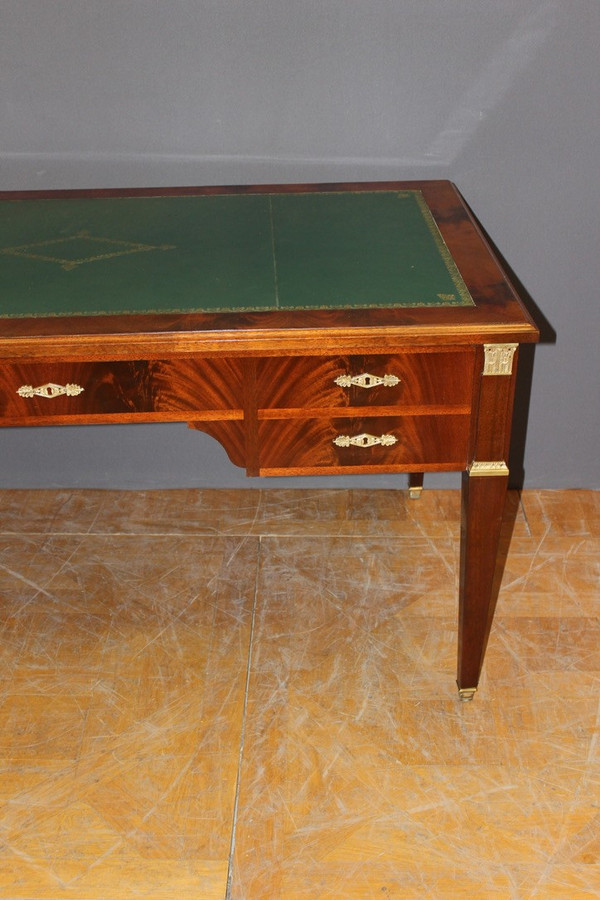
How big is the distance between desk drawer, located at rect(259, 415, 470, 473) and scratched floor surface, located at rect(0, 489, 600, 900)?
0.57m

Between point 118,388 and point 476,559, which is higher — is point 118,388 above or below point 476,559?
above

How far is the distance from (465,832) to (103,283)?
47.2 inches

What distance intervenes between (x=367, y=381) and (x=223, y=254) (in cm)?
41

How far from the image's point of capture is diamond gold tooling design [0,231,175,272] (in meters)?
1.80

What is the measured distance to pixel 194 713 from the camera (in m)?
1.98

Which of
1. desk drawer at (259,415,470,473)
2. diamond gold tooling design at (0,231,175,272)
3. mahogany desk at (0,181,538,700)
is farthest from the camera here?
diamond gold tooling design at (0,231,175,272)

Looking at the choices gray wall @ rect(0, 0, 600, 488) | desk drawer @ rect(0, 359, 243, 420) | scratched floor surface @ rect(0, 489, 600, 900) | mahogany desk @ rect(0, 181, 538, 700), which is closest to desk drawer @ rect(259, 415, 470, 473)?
mahogany desk @ rect(0, 181, 538, 700)

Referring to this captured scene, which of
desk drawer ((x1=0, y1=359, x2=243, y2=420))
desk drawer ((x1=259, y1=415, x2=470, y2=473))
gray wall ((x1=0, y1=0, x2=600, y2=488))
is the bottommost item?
desk drawer ((x1=259, y1=415, x2=470, y2=473))

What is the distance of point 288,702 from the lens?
6.59 ft

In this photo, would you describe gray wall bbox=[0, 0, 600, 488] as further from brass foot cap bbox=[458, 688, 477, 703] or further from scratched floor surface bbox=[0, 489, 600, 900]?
brass foot cap bbox=[458, 688, 477, 703]

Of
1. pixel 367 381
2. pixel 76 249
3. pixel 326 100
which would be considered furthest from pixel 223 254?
pixel 326 100

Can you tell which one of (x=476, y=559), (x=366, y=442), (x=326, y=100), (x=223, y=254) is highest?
(x=326, y=100)

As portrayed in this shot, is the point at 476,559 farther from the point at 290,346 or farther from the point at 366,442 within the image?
the point at 290,346

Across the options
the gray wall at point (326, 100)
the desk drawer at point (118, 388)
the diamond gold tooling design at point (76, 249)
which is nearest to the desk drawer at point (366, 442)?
the desk drawer at point (118, 388)
